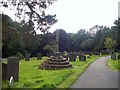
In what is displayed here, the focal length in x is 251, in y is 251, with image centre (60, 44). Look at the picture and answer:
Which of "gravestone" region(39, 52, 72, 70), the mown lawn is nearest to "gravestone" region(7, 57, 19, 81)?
the mown lawn

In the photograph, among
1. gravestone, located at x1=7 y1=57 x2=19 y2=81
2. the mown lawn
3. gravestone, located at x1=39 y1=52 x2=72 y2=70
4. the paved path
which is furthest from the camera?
gravestone, located at x1=39 y1=52 x2=72 y2=70

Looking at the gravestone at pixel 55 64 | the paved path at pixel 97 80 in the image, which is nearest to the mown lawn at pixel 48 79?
the paved path at pixel 97 80

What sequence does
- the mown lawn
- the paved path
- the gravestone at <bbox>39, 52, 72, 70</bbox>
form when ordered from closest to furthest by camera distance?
1. the paved path
2. the mown lawn
3. the gravestone at <bbox>39, 52, 72, 70</bbox>

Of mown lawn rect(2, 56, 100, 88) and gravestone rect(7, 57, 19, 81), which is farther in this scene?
gravestone rect(7, 57, 19, 81)

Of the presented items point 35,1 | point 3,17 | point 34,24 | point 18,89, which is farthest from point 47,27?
point 18,89

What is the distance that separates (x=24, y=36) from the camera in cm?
1794

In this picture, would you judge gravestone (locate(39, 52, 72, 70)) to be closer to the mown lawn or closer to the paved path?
the mown lawn

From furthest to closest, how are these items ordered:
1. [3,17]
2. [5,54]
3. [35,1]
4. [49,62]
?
1. [5,54]
2. [49,62]
3. [35,1]
4. [3,17]

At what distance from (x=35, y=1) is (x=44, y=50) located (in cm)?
4433

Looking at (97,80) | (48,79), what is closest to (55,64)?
(48,79)

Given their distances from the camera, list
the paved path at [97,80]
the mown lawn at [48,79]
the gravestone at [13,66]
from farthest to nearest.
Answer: the gravestone at [13,66], the mown lawn at [48,79], the paved path at [97,80]

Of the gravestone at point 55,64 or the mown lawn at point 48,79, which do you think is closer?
the mown lawn at point 48,79

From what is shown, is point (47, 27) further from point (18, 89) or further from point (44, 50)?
point (44, 50)

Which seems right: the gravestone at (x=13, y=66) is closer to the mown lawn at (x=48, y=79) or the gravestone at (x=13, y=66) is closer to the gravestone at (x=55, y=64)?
the mown lawn at (x=48, y=79)
